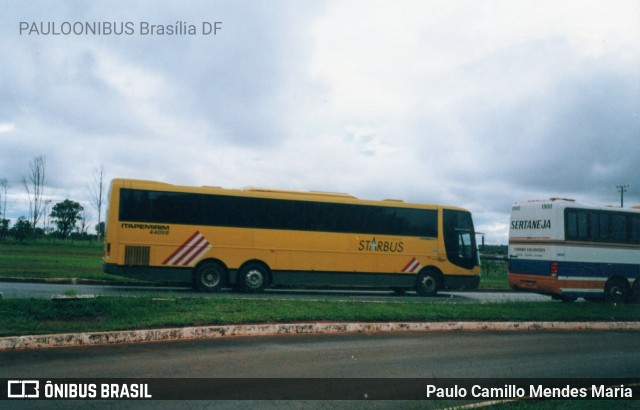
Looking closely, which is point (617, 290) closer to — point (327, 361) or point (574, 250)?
point (574, 250)

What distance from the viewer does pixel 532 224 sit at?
18.5m

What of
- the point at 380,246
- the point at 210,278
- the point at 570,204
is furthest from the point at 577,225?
the point at 210,278

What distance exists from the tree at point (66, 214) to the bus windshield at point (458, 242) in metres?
71.0

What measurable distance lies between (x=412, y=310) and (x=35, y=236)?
55.6 m

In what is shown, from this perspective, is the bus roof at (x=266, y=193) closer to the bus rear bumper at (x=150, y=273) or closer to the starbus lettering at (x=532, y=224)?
the starbus lettering at (x=532, y=224)

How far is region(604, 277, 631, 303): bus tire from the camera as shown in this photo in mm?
18547

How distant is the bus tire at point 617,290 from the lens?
60.8 feet

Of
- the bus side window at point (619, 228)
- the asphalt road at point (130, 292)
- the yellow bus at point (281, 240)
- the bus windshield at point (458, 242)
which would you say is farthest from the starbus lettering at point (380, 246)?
the bus side window at point (619, 228)

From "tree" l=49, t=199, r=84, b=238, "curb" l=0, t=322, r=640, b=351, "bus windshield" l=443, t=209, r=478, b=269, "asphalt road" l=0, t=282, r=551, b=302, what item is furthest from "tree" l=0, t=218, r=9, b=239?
"curb" l=0, t=322, r=640, b=351

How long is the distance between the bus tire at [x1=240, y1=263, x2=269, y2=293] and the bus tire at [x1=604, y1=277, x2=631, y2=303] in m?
11.9

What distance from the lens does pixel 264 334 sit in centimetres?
973

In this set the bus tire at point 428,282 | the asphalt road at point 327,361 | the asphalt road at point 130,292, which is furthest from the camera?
the bus tire at point 428,282

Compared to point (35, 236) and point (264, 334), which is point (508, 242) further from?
point (35, 236)

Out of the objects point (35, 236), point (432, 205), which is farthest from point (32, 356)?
point (35, 236)
